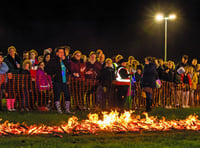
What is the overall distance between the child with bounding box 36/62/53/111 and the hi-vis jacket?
2.39 m

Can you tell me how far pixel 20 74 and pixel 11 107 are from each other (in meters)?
1.14

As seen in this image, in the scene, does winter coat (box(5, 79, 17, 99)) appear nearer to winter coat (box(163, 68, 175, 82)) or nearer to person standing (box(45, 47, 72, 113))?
person standing (box(45, 47, 72, 113))

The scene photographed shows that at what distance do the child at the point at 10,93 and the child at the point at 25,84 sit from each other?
299 millimetres

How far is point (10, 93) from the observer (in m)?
12.3

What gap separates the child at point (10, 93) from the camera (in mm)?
12255

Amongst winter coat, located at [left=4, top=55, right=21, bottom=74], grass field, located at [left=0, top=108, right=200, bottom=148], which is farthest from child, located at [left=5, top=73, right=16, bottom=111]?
grass field, located at [left=0, top=108, right=200, bottom=148]

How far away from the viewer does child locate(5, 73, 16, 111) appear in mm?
12255

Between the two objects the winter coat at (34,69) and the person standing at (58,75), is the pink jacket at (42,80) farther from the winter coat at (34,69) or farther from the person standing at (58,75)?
the person standing at (58,75)

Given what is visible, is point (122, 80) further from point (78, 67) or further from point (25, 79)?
point (25, 79)

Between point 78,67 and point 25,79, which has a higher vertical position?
point 78,67

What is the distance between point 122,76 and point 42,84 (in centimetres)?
283

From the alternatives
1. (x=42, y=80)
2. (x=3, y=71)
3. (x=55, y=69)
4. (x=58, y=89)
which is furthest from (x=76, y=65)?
(x=3, y=71)

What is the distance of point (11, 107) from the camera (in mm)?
12367

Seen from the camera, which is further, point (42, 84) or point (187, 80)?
point (187, 80)
